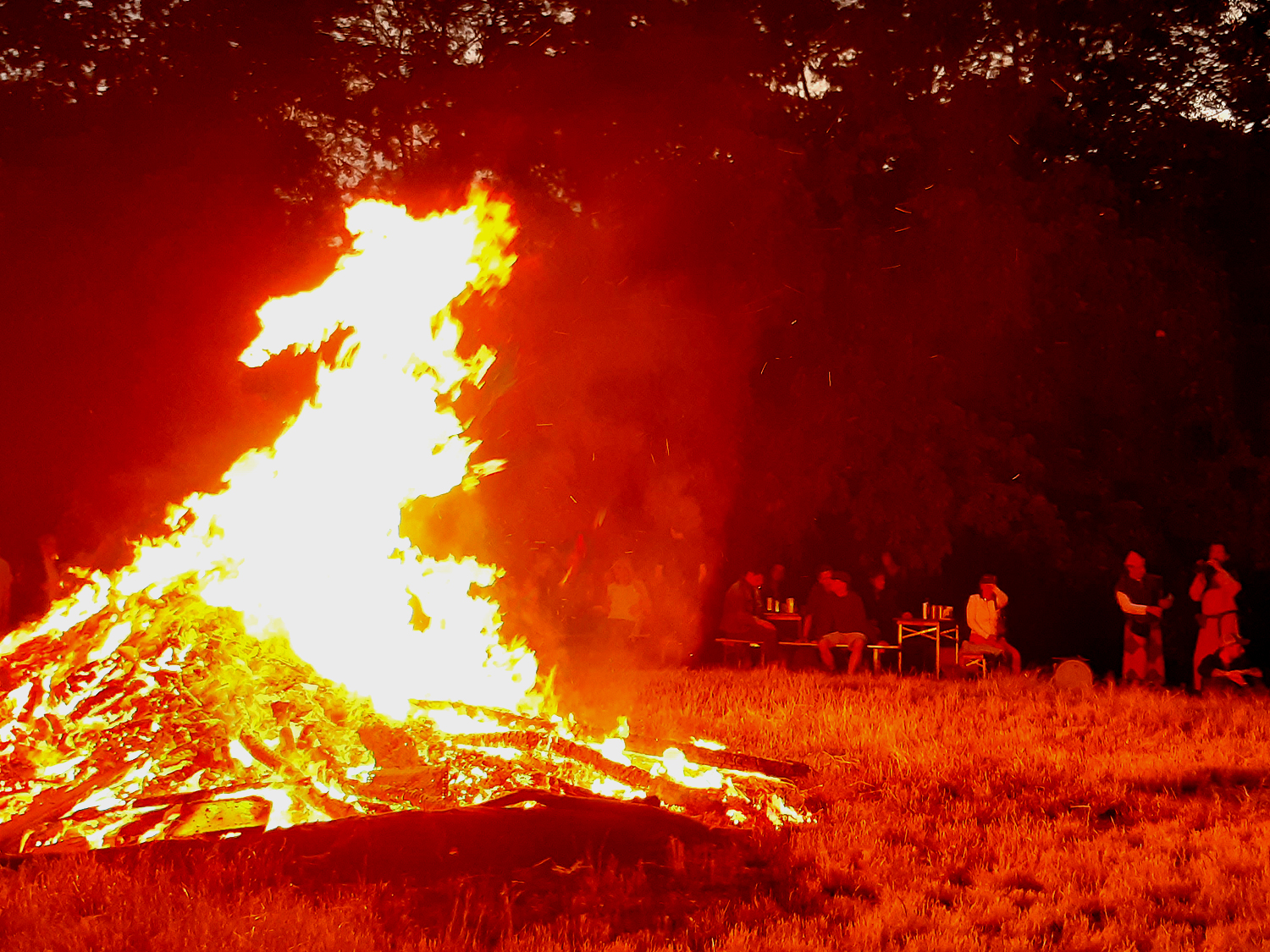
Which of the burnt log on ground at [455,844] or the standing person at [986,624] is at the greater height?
the standing person at [986,624]

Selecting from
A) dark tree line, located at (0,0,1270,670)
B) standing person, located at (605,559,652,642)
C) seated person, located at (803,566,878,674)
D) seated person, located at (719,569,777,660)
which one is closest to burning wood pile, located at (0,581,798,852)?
seated person, located at (803,566,878,674)

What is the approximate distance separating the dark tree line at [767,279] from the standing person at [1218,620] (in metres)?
2.45

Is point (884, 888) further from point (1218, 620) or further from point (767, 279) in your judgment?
point (767, 279)

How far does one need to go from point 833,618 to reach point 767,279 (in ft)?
13.3

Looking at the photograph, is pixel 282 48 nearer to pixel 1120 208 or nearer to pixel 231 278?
pixel 231 278

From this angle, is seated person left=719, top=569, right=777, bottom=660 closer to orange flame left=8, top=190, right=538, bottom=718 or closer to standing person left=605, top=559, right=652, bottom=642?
standing person left=605, top=559, right=652, bottom=642

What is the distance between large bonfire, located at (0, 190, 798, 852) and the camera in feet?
23.2

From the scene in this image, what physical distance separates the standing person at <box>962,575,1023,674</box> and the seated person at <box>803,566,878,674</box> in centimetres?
110

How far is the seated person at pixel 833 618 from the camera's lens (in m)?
15.4

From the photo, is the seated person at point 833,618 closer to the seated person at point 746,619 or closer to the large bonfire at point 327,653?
the seated person at point 746,619

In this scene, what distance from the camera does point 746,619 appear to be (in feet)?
52.5

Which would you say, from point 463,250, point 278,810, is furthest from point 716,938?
point 463,250

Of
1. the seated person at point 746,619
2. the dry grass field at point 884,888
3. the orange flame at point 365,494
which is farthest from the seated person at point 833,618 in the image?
the orange flame at point 365,494

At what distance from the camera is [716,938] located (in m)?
5.69
